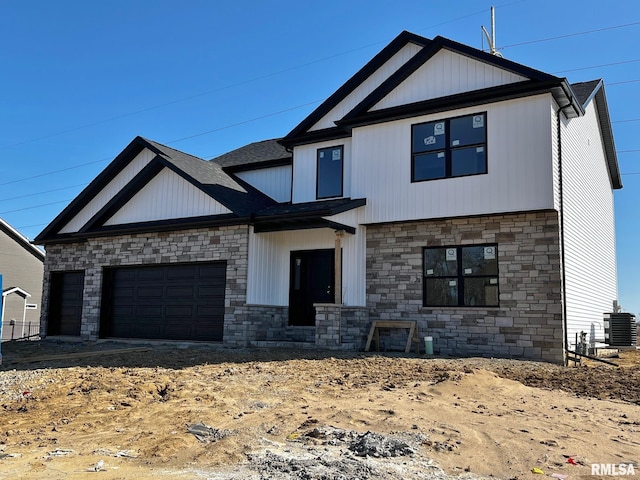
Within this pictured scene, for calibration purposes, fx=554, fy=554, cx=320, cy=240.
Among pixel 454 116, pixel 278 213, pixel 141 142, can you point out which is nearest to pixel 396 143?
pixel 454 116

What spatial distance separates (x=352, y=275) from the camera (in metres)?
14.8

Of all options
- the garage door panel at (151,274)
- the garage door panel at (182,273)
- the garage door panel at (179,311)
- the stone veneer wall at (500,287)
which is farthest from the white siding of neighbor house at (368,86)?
the garage door panel at (179,311)

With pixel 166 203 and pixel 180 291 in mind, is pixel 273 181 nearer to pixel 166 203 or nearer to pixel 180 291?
pixel 166 203

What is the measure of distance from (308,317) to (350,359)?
4.27m

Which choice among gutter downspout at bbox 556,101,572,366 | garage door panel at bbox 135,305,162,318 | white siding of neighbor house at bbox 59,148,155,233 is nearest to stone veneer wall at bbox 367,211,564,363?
gutter downspout at bbox 556,101,572,366

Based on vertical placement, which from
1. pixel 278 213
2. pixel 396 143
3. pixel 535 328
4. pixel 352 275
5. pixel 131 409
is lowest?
pixel 131 409

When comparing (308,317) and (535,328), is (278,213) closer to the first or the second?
(308,317)

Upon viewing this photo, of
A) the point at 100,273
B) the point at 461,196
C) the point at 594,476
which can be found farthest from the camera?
the point at 100,273

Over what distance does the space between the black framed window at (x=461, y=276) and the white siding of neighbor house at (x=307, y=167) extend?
4.08 metres

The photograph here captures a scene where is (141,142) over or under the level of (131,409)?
over

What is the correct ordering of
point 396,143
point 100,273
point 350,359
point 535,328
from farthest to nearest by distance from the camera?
point 100,273, point 396,143, point 535,328, point 350,359

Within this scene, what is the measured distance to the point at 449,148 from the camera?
13.8m

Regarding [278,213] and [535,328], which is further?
[278,213]

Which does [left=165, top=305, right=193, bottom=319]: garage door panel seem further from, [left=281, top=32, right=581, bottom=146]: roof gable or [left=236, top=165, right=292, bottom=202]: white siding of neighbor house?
[left=281, top=32, right=581, bottom=146]: roof gable
